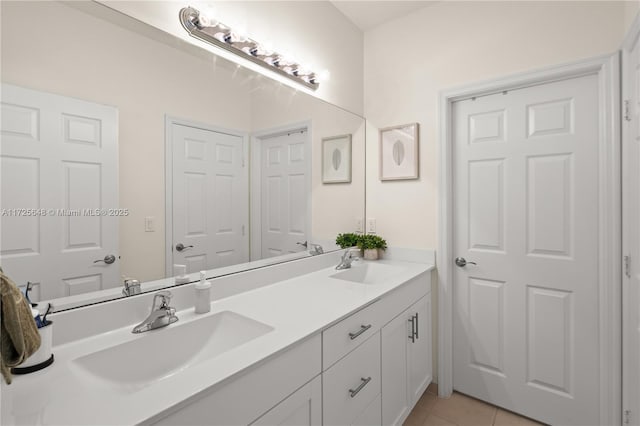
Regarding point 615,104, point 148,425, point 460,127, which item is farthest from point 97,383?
point 615,104

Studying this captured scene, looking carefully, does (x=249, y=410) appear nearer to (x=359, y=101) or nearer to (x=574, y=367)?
(x=574, y=367)

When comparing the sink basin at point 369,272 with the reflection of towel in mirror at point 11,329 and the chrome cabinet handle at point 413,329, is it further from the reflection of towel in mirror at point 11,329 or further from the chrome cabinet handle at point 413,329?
the reflection of towel in mirror at point 11,329

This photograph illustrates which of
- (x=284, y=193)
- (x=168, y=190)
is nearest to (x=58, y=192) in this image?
(x=168, y=190)

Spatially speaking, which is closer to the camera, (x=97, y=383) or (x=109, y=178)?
(x=97, y=383)

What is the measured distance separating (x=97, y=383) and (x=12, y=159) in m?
0.65

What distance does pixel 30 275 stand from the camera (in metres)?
0.92

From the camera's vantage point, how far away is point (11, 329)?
0.66 m

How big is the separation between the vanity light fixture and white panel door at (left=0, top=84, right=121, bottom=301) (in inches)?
20.5

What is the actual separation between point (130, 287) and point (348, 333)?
2.68ft

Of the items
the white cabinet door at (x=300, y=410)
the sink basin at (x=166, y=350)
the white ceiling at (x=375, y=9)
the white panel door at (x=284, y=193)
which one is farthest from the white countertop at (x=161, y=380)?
the white ceiling at (x=375, y=9)

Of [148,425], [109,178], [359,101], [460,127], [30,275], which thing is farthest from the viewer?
[359,101]

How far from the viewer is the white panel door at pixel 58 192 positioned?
0.87m

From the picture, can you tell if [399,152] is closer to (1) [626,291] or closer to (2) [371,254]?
(2) [371,254]

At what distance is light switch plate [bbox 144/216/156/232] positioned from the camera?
1.18m
